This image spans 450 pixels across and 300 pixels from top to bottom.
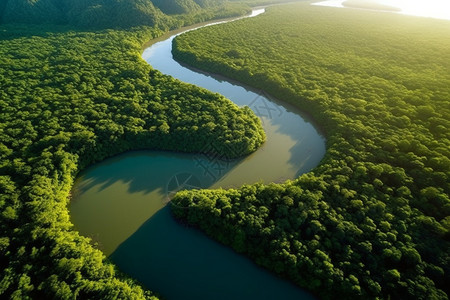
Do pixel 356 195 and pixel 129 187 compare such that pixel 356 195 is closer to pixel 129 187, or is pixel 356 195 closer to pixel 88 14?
pixel 129 187

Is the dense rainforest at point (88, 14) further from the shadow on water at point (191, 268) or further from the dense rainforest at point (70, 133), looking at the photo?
the shadow on water at point (191, 268)

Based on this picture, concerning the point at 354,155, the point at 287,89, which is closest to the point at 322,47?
the point at 287,89

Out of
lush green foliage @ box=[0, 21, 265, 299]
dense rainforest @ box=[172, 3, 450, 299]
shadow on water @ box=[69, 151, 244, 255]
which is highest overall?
dense rainforest @ box=[172, 3, 450, 299]

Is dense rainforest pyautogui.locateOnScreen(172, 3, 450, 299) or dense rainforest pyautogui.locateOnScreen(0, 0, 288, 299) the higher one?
dense rainforest pyautogui.locateOnScreen(172, 3, 450, 299)

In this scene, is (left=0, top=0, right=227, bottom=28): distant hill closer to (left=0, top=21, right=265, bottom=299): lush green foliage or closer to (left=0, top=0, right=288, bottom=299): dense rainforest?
(left=0, top=0, right=288, bottom=299): dense rainforest

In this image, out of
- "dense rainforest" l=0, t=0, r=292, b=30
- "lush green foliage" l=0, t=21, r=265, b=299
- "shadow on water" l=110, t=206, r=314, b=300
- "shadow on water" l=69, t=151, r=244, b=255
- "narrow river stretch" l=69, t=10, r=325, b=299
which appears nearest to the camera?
"lush green foliage" l=0, t=21, r=265, b=299

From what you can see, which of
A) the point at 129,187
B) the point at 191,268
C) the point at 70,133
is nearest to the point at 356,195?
the point at 191,268

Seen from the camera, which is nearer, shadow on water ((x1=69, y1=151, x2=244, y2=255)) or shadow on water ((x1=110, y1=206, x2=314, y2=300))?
shadow on water ((x1=110, y1=206, x2=314, y2=300))

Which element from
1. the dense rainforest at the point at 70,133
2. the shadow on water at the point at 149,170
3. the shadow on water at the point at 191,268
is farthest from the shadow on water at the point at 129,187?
the shadow on water at the point at 191,268

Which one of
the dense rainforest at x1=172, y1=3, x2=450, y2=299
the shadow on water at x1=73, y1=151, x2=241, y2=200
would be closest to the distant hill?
the dense rainforest at x1=172, y1=3, x2=450, y2=299
